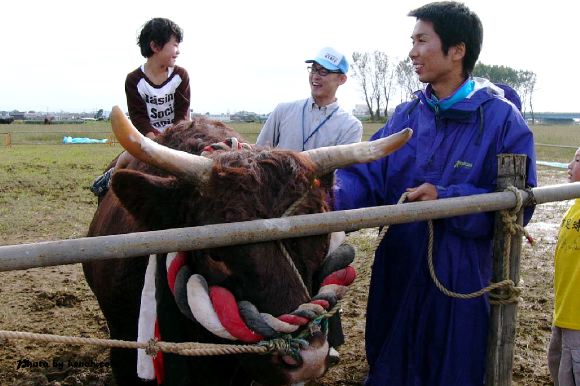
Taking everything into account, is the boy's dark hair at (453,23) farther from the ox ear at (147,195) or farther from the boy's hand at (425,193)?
the ox ear at (147,195)

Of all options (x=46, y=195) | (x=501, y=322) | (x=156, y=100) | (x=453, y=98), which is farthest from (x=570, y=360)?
(x=46, y=195)

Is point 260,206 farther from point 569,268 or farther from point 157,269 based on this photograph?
point 569,268

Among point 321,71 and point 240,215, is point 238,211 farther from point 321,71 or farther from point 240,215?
point 321,71

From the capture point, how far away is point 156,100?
4.89 meters

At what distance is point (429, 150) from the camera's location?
10.2ft

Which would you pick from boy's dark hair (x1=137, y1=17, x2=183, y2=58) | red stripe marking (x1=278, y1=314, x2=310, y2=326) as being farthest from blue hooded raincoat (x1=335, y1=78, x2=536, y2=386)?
boy's dark hair (x1=137, y1=17, x2=183, y2=58)

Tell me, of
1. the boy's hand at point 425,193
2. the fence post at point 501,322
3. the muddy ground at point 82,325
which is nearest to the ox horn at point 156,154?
the boy's hand at point 425,193

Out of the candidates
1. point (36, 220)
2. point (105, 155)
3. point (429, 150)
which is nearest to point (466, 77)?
point (429, 150)

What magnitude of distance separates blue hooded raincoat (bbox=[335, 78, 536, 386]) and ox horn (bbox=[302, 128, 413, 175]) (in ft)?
1.17

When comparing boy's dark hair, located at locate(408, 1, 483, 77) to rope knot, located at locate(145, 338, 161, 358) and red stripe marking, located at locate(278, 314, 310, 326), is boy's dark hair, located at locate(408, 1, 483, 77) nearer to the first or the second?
red stripe marking, located at locate(278, 314, 310, 326)

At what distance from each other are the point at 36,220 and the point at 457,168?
28.8ft

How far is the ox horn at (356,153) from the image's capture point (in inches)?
110

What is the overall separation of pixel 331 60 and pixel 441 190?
1.96 m

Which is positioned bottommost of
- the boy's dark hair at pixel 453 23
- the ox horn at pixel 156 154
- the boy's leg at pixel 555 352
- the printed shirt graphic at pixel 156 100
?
the boy's leg at pixel 555 352
